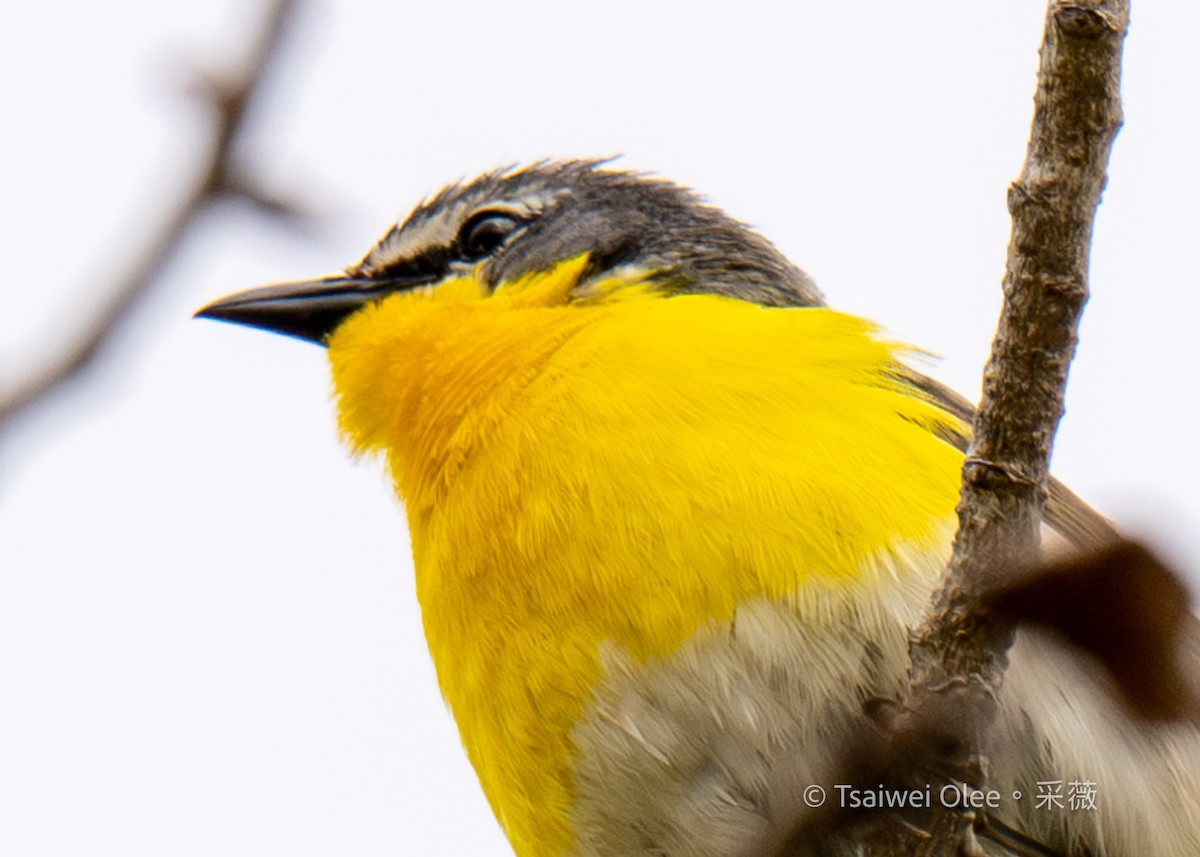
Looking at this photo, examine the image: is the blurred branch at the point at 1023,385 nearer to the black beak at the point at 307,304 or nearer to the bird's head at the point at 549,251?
the bird's head at the point at 549,251

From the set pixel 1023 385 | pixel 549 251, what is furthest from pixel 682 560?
pixel 549 251

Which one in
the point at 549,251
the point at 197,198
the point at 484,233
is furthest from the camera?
the point at 484,233

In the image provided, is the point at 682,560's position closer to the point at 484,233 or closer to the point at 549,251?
the point at 549,251

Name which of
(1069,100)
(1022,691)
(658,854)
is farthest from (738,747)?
(1069,100)

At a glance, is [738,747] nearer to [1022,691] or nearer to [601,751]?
[601,751]

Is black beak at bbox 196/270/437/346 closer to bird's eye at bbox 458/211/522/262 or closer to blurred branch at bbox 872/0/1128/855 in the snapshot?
bird's eye at bbox 458/211/522/262

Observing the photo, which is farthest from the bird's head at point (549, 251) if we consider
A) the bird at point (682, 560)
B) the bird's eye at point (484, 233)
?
the bird at point (682, 560)
